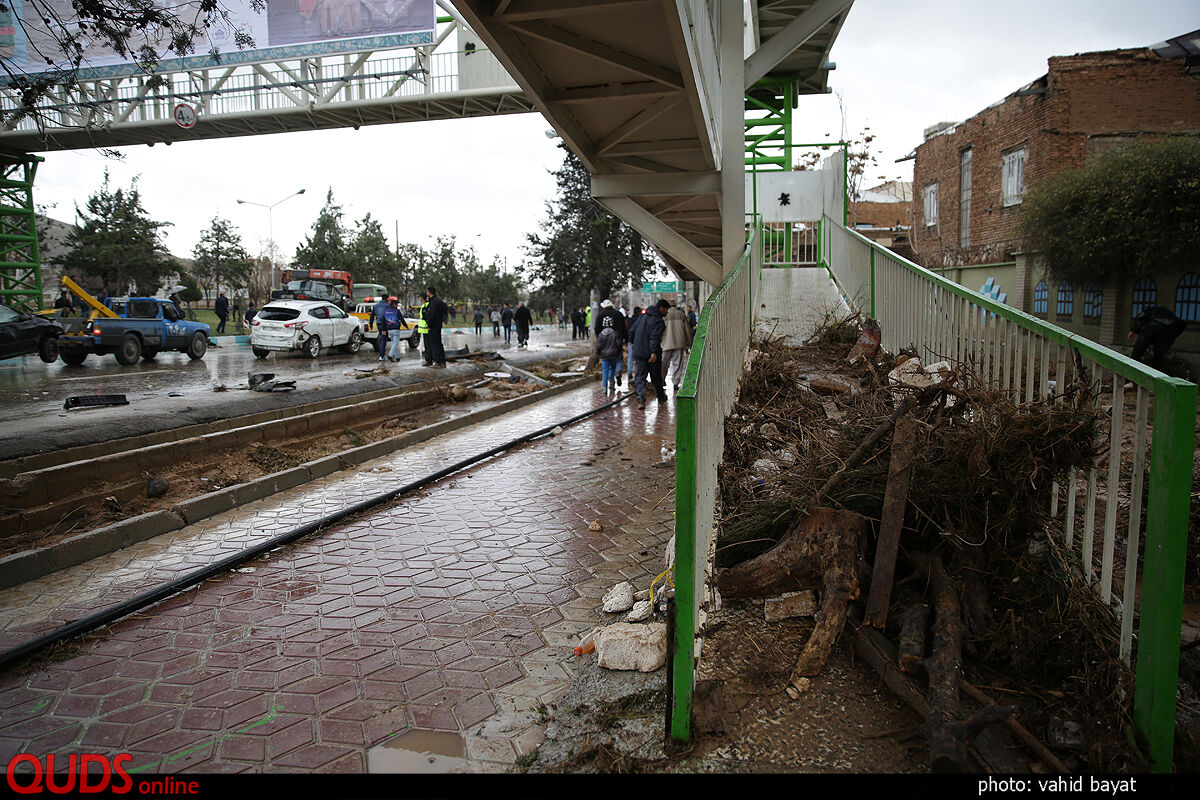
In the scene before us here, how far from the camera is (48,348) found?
16688 millimetres

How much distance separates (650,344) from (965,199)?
15.4m

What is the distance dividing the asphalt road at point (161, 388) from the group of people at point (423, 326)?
45cm

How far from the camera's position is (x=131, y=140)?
21.8 metres

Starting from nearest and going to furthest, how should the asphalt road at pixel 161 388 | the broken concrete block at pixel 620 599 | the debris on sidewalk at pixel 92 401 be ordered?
the broken concrete block at pixel 620 599 < the asphalt road at pixel 161 388 < the debris on sidewalk at pixel 92 401

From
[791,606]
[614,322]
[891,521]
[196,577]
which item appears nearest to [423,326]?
[614,322]

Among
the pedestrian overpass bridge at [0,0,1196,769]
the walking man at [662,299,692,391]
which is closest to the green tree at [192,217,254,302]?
the pedestrian overpass bridge at [0,0,1196,769]

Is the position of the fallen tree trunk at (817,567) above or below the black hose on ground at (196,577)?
above

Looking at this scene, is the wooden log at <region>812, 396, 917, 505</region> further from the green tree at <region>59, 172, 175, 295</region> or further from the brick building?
the green tree at <region>59, 172, 175, 295</region>

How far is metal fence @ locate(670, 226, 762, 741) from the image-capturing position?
2.73 meters

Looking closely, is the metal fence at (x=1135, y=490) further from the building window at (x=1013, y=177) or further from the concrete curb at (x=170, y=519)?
the building window at (x=1013, y=177)

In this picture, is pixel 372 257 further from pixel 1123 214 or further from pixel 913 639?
pixel 913 639

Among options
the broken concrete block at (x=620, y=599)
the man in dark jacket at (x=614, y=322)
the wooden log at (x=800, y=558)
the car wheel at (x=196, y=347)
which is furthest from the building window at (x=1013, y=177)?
the car wheel at (x=196, y=347)

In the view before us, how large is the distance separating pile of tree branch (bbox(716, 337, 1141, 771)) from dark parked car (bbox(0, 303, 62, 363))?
1768 cm

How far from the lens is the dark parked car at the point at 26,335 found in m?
15.3
